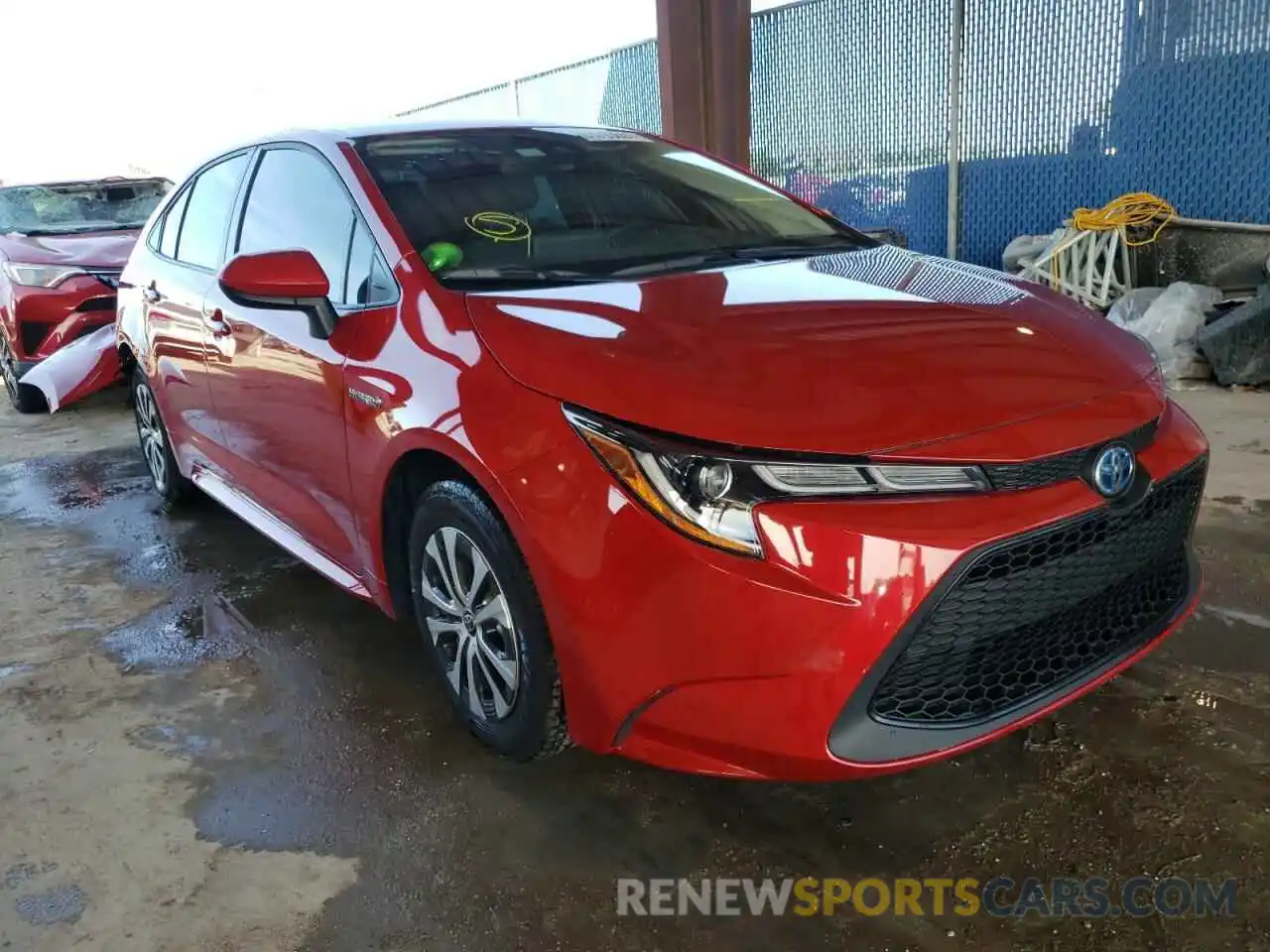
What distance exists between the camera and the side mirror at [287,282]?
2.24 meters

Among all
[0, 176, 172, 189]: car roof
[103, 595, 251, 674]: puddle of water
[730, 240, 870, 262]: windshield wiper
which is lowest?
[103, 595, 251, 674]: puddle of water

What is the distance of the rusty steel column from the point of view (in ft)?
22.8

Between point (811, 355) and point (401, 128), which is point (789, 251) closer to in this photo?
point (811, 355)

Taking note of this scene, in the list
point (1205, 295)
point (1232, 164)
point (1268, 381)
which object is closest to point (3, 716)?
point (1268, 381)

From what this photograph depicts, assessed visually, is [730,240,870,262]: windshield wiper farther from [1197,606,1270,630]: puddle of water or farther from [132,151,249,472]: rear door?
[132,151,249,472]: rear door

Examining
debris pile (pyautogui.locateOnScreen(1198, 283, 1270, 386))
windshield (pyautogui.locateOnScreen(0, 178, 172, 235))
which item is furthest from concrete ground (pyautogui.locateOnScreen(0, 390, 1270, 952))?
windshield (pyautogui.locateOnScreen(0, 178, 172, 235))

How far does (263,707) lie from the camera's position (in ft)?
8.21

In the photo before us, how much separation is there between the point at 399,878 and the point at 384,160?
1651 mm

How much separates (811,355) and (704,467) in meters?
0.31

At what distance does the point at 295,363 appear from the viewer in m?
2.50

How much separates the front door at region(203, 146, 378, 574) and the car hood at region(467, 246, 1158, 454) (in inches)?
22.6

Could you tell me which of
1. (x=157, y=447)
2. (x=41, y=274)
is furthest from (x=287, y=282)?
(x=41, y=274)

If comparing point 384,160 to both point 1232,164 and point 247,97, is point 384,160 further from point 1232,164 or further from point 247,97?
point 247,97

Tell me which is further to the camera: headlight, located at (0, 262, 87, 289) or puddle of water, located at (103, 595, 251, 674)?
headlight, located at (0, 262, 87, 289)
